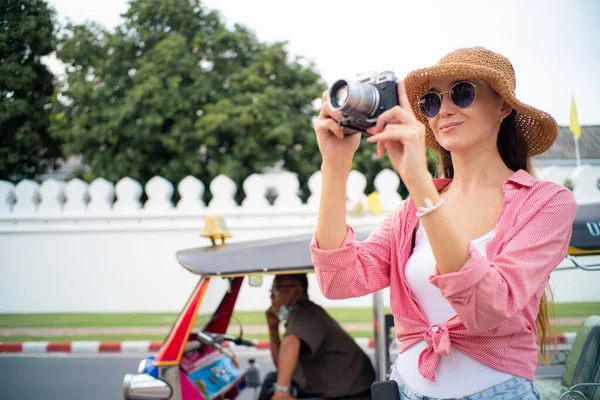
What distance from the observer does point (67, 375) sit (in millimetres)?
6312

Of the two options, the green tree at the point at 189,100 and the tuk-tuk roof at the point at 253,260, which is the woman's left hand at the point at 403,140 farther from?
the green tree at the point at 189,100

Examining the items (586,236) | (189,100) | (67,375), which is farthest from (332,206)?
(189,100)

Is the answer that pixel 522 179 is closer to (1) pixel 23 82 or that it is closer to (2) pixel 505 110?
(2) pixel 505 110

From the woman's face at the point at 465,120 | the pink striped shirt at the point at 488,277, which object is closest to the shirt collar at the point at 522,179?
the pink striped shirt at the point at 488,277

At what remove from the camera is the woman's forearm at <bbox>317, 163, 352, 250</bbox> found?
1.40 meters

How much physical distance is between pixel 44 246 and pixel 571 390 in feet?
29.5

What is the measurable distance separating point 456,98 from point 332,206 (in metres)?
0.45

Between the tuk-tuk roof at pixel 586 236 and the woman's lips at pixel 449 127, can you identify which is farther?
the tuk-tuk roof at pixel 586 236

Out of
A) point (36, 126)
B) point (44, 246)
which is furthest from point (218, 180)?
point (36, 126)

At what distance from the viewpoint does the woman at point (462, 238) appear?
1.16m

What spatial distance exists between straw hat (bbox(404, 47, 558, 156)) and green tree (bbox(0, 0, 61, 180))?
299 centimetres

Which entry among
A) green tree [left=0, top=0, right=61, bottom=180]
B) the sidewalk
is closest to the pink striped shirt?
green tree [left=0, top=0, right=61, bottom=180]

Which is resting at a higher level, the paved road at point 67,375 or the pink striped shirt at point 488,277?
the pink striped shirt at point 488,277

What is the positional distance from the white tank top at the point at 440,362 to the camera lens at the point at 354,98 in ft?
1.47
